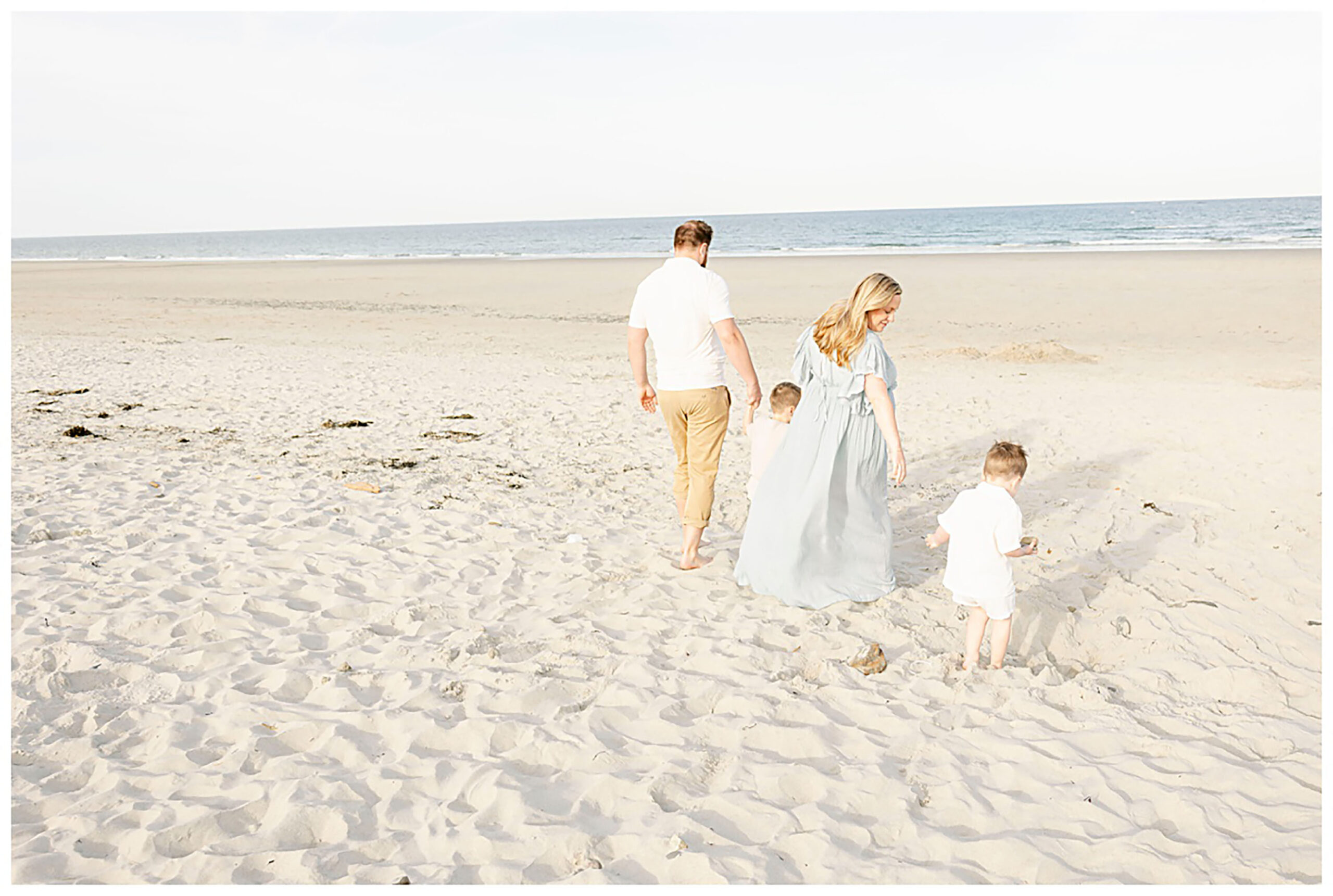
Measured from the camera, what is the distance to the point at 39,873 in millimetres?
2822

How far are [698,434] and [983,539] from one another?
5.71ft

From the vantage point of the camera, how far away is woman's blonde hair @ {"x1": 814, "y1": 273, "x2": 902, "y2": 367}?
446 centimetres

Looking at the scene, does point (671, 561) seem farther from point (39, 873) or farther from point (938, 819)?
point (39, 873)

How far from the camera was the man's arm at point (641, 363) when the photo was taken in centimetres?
513

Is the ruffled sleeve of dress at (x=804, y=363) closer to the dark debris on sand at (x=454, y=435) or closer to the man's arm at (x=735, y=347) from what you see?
the man's arm at (x=735, y=347)

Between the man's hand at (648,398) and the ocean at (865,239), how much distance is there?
37128 millimetres

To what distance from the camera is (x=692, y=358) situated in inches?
197

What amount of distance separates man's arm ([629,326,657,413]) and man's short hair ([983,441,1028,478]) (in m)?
1.93

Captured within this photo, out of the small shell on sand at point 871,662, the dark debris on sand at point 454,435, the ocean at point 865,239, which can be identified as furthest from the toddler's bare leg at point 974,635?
the ocean at point 865,239

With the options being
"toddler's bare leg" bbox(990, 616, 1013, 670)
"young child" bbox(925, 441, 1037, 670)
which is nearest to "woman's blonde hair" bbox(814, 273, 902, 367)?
"young child" bbox(925, 441, 1037, 670)

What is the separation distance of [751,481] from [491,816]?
3167 millimetres

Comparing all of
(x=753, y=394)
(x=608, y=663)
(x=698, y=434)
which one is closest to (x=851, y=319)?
(x=753, y=394)

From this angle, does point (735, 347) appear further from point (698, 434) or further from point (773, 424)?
point (773, 424)

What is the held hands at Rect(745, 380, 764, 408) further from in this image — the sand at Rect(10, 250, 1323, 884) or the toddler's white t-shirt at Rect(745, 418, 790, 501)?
the sand at Rect(10, 250, 1323, 884)
